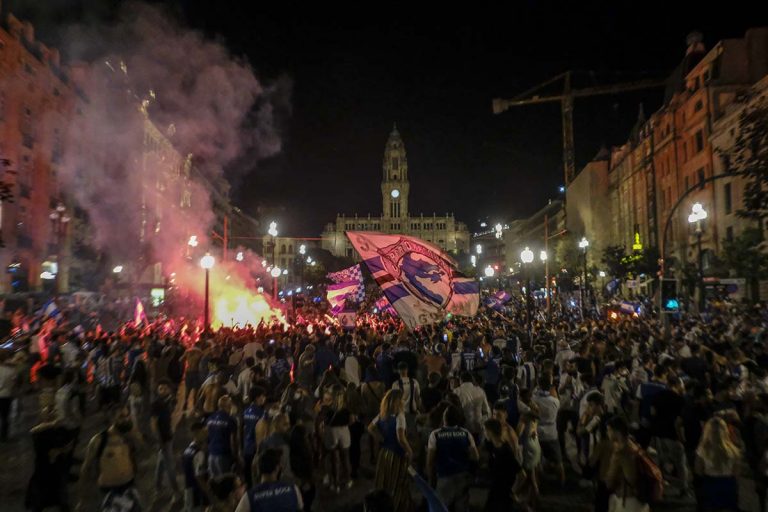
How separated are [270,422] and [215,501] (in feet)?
5.68

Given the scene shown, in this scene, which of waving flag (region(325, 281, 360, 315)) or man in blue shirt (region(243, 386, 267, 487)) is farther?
waving flag (region(325, 281, 360, 315))

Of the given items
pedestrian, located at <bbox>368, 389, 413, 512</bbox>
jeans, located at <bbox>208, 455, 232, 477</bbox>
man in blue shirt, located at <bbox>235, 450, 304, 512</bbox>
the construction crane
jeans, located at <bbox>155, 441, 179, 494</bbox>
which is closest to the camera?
man in blue shirt, located at <bbox>235, 450, 304, 512</bbox>

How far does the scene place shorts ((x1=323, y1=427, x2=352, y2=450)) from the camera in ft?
24.7

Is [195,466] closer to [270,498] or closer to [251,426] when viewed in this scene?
[251,426]

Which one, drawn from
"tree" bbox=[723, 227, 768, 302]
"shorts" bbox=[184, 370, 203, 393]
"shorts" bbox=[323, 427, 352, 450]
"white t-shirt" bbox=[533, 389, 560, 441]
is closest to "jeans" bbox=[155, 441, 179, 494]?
"shorts" bbox=[323, 427, 352, 450]

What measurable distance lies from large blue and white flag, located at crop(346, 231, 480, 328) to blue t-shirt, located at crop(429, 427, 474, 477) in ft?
17.3

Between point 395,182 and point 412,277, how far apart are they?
478 feet

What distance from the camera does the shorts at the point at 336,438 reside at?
7520 mm

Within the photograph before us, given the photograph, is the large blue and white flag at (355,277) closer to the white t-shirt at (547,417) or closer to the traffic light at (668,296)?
the traffic light at (668,296)

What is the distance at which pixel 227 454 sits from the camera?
21.8 feet

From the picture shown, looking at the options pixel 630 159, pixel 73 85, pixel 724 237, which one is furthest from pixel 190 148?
pixel 630 159

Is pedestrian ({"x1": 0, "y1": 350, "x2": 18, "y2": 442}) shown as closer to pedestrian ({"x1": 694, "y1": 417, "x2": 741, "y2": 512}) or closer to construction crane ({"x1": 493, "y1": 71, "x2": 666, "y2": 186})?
pedestrian ({"x1": 694, "y1": 417, "x2": 741, "y2": 512})

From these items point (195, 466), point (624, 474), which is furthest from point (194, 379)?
point (624, 474)

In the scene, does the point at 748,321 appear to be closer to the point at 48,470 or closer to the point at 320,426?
the point at 320,426
